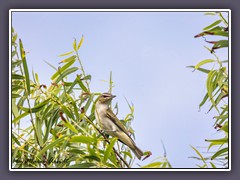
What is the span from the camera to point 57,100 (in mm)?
2016

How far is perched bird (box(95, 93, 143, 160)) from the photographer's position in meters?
1.94

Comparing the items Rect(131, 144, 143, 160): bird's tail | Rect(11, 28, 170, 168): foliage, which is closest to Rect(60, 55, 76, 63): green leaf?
Rect(11, 28, 170, 168): foliage

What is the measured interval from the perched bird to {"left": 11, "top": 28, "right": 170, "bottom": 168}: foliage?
1.8 inches

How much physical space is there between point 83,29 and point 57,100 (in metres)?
0.53

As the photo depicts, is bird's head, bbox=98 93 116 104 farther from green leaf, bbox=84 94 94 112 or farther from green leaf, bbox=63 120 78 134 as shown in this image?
green leaf, bbox=63 120 78 134

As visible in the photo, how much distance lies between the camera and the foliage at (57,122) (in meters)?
1.98

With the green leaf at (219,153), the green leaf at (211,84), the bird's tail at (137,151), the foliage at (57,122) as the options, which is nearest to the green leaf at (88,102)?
the foliage at (57,122)

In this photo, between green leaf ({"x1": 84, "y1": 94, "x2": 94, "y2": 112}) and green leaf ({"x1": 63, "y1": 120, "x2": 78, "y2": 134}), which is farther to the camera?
green leaf ({"x1": 84, "y1": 94, "x2": 94, "y2": 112})

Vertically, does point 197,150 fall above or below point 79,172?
above

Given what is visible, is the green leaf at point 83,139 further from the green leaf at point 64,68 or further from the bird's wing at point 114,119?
the green leaf at point 64,68

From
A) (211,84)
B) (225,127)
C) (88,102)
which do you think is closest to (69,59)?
(88,102)
